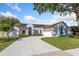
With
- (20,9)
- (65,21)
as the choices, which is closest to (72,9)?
(65,21)

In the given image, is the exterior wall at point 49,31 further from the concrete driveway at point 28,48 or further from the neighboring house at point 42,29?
the concrete driveway at point 28,48

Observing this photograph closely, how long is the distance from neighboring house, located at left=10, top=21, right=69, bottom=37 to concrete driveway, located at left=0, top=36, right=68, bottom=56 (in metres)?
0.17

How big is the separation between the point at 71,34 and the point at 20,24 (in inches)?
51.3

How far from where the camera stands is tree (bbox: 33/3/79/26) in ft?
20.3

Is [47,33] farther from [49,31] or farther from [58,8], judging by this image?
[58,8]

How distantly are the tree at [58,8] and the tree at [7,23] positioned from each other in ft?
1.99

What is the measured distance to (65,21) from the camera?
20.4 ft

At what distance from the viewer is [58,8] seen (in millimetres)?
6332

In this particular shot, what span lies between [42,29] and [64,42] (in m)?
0.65

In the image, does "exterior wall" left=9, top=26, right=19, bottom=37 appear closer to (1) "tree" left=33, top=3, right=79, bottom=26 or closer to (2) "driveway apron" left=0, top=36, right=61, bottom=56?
(2) "driveway apron" left=0, top=36, right=61, bottom=56

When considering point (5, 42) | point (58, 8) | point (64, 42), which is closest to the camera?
point (5, 42)

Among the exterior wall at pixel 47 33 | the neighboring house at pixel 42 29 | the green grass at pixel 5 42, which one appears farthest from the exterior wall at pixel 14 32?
the exterior wall at pixel 47 33

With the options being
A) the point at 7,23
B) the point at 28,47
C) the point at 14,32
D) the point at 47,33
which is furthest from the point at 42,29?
the point at 7,23

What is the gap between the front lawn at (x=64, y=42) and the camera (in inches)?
242
